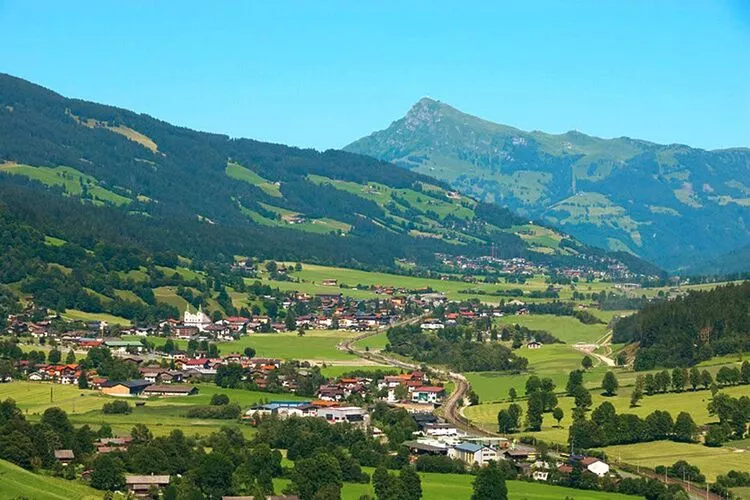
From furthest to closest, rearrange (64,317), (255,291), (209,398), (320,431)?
1. (255,291)
2. (64,317)
3. (209,398)
4. (320,431)

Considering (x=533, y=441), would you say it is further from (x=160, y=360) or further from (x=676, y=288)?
(x=676, y=288)

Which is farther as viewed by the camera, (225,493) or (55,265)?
(55,265)

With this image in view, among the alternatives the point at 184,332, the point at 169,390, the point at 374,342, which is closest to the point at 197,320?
the point at 184,332

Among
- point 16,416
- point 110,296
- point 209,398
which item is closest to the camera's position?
point 16,416

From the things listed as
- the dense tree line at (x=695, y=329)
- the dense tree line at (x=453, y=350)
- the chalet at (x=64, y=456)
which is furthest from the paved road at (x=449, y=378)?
the chalet at (x=64, y=456)

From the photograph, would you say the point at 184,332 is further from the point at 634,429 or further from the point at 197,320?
the point at 634,429

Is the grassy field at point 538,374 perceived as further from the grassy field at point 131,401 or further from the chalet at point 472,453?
the chalet at point 472,453

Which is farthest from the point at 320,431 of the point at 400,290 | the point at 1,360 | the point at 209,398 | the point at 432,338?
the point at 400,290

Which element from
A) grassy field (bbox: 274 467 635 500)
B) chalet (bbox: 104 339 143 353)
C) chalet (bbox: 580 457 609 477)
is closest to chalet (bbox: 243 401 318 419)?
grassy field (bbox: 274 467 635 500)
